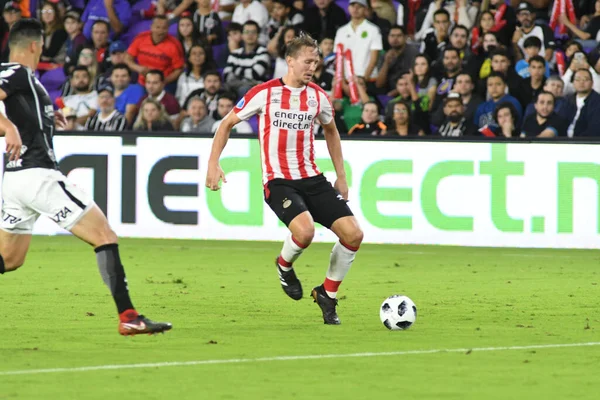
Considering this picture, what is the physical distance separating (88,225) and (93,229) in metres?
0.04

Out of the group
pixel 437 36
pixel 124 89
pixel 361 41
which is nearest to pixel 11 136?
pixel 361 41

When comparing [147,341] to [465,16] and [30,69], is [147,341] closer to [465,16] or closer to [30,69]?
[30,69]

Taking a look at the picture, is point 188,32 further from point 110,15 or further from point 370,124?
point 370,124

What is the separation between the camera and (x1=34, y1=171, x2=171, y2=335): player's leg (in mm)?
7680

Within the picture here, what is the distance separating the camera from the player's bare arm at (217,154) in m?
9.09

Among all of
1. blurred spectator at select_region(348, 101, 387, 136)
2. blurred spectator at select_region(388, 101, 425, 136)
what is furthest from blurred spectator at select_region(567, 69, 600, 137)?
blurred spectator at select_region(348, 101, 387, 136)

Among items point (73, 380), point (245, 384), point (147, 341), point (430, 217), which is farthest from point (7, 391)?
point (430, 217)

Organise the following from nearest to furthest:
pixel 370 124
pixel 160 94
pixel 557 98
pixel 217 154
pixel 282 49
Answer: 1. pixel 217 154
2. pixel 557 98
3. pixel 370 124
4. pixel 282 49
5. pixel 160 94

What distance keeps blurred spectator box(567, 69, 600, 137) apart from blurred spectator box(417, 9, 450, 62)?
2485 mm

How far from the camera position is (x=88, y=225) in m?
7.71

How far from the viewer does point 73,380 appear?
21.5 ft

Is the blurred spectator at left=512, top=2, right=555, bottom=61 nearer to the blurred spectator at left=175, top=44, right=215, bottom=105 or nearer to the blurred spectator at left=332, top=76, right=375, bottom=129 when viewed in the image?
the blurred spectator at left=332, top=76, right=375, bottom=129

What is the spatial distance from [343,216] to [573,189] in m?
6.19

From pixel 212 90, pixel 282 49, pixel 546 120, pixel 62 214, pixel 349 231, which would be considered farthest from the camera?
pixel 282 49
